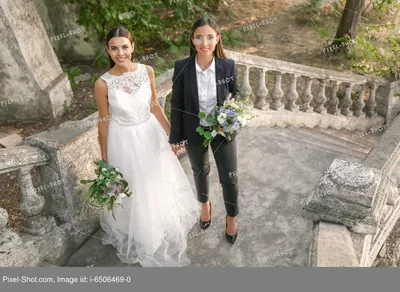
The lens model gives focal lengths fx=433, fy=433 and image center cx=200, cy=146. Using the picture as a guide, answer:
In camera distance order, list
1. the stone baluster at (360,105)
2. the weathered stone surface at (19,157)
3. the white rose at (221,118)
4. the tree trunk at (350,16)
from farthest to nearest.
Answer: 1. the tree trunk at (350,16)
2. the stone baluster at (360,105)
3. the white rose at (221,118)
4. the weathered stone surface at (19,157)

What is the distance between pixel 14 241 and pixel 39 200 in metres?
0.36

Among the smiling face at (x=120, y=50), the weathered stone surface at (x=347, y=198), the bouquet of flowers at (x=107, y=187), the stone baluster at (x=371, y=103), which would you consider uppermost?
the smiling face at (x=120, y=50)

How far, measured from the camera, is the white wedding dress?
11.9ft

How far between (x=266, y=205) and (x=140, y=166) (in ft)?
4.99

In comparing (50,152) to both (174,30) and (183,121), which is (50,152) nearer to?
(183,121)

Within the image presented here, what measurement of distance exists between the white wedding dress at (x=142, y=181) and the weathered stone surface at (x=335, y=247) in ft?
4.86

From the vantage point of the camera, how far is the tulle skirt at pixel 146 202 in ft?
12.3

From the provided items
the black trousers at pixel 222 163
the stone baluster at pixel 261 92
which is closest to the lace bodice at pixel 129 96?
the black trousers at pixel 222 163

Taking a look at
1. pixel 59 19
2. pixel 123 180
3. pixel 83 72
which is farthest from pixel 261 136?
pixel 59 19

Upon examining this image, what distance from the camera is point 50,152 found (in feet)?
11.5

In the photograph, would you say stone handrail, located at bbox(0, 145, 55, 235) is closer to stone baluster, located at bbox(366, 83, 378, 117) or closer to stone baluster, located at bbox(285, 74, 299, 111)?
stone baluster, located at bbox(285, 74, 299, 111)

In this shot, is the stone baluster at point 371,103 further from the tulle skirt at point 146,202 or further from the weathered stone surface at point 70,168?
the weathered stone surface at point 70,168

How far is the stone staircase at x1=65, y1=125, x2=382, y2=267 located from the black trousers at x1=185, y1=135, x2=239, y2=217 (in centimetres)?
39

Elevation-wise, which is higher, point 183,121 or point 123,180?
point 183,121
